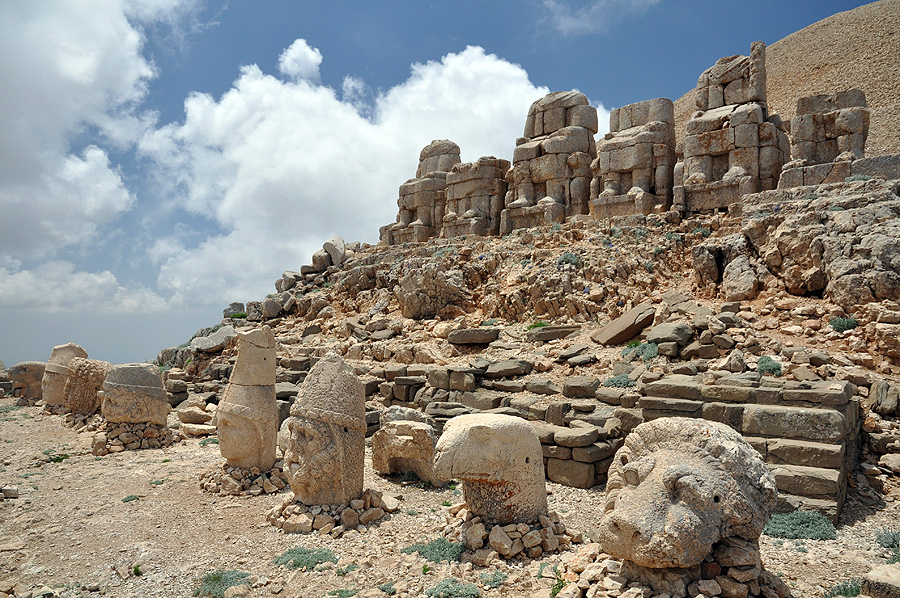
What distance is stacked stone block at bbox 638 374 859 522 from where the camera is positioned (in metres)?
5.54

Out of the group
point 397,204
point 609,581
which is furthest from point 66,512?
point 397,204

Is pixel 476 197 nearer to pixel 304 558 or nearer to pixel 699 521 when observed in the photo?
pixel 304 558

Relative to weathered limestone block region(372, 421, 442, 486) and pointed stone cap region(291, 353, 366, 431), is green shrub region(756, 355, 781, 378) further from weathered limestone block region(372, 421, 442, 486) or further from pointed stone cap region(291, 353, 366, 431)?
pointed stone cap region(291, 353, 366, 431)

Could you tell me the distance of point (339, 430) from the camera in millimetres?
6094

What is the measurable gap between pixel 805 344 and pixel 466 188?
511 inches

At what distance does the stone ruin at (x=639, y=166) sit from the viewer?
14852mm

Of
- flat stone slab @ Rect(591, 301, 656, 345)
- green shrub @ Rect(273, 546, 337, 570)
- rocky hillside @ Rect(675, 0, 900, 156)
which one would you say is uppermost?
rocky hillside @ Rect(675, 0, 900, 156)

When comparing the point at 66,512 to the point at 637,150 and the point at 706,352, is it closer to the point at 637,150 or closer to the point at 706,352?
Result: the point at 706,352

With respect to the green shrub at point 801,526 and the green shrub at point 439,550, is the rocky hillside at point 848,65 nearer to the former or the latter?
the green shrub at point 801,526

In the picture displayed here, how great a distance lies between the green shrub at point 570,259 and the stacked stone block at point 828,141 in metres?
4.62

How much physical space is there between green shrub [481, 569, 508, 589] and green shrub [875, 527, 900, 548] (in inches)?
133

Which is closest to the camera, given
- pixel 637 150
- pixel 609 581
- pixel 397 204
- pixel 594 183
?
pixel 609 581

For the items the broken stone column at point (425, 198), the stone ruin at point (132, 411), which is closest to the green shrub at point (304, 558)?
the stone ruin at point (132, 411)

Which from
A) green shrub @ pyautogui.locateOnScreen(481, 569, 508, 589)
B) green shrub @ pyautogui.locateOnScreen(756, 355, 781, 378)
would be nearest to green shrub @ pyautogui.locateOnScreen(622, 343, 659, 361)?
green shrub @ pyautogui.locateOnScreen(756, 355, 781, 378)
